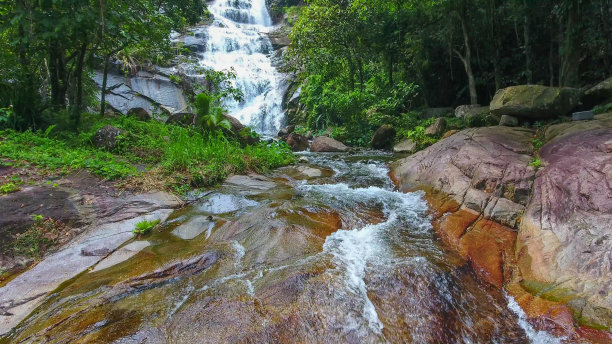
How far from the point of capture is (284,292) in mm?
2738

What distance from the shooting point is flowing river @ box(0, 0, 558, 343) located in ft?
7.84

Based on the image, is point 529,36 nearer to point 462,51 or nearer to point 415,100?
point 462,51

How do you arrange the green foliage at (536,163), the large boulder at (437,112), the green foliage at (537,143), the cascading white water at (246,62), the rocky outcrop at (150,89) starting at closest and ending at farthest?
the green foliage at (536,163) < the green foliage at (537,143) < the large boulder at (437,112) < the rocky outcrop at (150,89) < the cascading white water at (246,62)

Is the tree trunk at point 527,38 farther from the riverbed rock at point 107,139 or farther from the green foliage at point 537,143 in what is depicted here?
the riverbed rock at point 107,139

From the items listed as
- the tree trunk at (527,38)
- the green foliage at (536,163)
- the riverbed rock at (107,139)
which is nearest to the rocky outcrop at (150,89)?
the riverbed rock at (107,139)

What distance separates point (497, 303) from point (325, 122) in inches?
522

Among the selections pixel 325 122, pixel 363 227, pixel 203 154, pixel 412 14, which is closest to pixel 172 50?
pixel 203 154

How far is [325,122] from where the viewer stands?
51.0 feet

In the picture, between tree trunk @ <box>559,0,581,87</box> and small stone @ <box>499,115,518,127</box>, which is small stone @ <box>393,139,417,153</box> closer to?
small stone @ <box>499,115,518,127</box>

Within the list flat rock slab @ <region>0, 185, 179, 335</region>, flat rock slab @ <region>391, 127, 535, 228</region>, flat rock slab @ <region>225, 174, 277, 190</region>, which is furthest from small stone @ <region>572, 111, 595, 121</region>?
flat rock slab @ <region>0, 185, 179, 335</region>

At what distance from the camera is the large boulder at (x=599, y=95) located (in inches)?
266

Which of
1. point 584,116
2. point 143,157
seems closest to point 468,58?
point 584,116

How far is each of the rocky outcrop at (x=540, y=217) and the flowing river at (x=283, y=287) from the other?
0.26 metres

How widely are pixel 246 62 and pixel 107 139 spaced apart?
51.7 ft
